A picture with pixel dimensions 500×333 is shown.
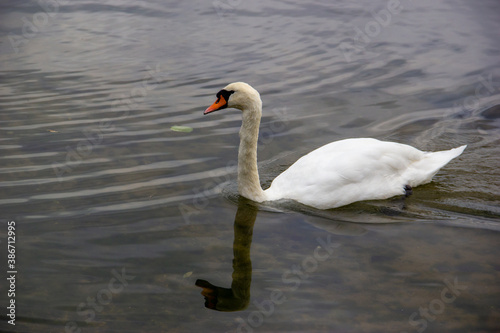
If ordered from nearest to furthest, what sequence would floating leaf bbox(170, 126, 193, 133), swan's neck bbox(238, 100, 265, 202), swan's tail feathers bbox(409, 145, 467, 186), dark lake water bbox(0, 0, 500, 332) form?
dark lake water bbox(0, 0, 500, 332), swan's neck bbox(238, 100, 265, 202), swan's tail feathers bbox(409, 145, 467, 186), floating leaf bbox(170, 126, 193, 133)

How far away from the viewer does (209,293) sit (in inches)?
196

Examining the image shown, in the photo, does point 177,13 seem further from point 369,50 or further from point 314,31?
point 369,50

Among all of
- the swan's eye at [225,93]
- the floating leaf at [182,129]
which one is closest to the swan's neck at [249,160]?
the swan's eye at [225,93]

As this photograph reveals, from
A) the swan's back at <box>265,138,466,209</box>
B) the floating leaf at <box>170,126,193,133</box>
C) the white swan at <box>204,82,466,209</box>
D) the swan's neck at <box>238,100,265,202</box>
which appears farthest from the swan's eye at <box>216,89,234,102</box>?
the floating leaf at <box>170,126,193,133</box>

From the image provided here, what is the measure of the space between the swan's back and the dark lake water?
17 centimetres

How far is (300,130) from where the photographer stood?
845cm

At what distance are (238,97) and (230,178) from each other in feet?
3.91

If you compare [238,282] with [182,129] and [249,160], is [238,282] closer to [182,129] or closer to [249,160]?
[249,160]

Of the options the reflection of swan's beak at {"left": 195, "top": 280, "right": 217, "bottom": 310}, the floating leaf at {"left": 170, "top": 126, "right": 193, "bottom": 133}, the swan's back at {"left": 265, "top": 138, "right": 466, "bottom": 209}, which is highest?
the swan's back at {"left": 265, "top": 138, "right": 466, "bottom": 209}

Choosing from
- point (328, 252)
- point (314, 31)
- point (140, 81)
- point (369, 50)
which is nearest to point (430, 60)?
point (369, 50)

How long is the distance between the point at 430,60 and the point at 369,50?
49.6 inches

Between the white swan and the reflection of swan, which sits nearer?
the reflection of swan

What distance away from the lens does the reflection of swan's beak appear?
485cm

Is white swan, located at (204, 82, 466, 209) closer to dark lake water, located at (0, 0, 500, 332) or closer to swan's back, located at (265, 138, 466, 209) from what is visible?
swan's back, located at (265, 138, 466, 209)
